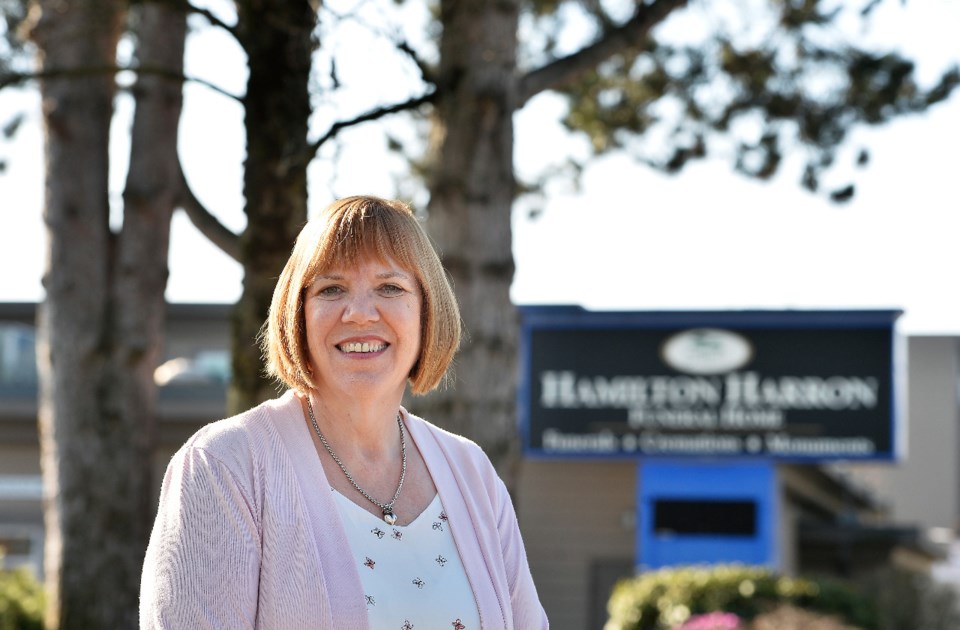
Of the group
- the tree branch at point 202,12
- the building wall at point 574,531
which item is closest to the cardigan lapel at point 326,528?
the tree branch at point 202,12

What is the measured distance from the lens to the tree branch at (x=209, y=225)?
6.77 m

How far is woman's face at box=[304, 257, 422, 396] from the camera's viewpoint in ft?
9.57

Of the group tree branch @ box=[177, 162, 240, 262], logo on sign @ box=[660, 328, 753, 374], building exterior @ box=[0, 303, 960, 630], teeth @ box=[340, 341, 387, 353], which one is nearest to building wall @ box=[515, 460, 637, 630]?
building exterior @ box=[0, 303, 960, 630]

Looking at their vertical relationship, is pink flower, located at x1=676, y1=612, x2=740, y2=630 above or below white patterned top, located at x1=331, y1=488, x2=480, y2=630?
below

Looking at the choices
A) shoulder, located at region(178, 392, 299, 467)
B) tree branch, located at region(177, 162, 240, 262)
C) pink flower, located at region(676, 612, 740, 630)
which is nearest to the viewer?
shoulder, located at region(178, 392, 299, 467)

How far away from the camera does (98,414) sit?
29.9ft

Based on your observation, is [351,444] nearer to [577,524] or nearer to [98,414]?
[98,414]

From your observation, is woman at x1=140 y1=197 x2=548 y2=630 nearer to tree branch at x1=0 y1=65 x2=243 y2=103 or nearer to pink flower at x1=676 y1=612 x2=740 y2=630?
tree branch at x1=0 y1=65 x2=243 y2=103

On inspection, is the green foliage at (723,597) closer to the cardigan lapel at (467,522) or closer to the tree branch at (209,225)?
the tree branch at (209,225)

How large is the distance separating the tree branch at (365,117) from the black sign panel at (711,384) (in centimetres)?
1231

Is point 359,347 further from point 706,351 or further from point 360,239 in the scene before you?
point 706,351

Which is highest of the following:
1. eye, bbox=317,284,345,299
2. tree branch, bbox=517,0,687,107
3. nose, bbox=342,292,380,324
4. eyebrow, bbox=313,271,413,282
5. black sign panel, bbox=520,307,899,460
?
tree branch, bbox=517,0,687,107

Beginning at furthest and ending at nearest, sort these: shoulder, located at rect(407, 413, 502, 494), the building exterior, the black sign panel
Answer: the building exterior
the black sign panel
shoulder, located at rect(407, 413, 502, 494)

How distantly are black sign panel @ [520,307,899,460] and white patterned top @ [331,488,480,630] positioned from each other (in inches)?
592
